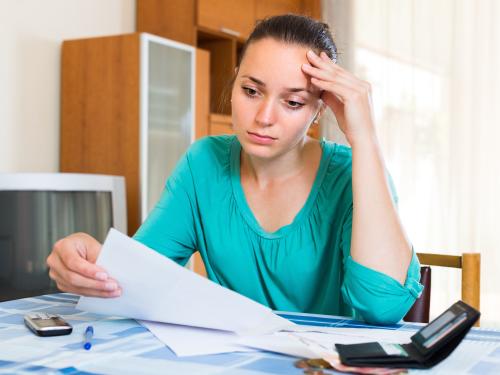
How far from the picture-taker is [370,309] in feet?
3.99

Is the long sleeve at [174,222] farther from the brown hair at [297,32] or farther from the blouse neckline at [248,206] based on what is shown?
the brown hair at [297,32]

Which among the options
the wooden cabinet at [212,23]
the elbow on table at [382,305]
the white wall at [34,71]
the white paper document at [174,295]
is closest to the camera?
the white paper document at [174,295]

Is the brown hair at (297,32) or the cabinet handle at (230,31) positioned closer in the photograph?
the brown hair at (297,32)

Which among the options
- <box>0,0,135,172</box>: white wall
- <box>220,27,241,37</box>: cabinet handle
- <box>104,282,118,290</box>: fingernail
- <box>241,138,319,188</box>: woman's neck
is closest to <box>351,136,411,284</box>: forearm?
<box>241,138,319,188</box>: woman's neck

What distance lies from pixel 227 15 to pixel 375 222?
272 cm

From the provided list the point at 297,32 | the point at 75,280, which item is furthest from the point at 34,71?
the point at 75,280

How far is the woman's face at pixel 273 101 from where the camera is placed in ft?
4.51

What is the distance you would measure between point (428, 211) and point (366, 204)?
301 cm

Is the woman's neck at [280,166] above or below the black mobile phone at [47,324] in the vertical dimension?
above

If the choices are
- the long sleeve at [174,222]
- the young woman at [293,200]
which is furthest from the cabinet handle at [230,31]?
the long sleeve at [174,222]

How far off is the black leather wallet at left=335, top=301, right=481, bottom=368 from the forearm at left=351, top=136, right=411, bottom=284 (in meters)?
0.36

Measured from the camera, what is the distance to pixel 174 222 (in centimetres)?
156

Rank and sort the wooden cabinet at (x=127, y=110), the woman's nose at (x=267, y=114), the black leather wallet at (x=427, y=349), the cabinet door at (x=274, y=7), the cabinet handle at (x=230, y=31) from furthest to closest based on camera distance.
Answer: the cabinet door at (x=274, y=7) → the cabinet handle at (x=230, y=31) → the wooden cabinet at (x=127, y=110) → the woman's nose at (x=267, y=114) → the black leather wallet at (x=427, y=349)

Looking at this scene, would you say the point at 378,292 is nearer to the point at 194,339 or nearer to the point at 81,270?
the point at 194,339
